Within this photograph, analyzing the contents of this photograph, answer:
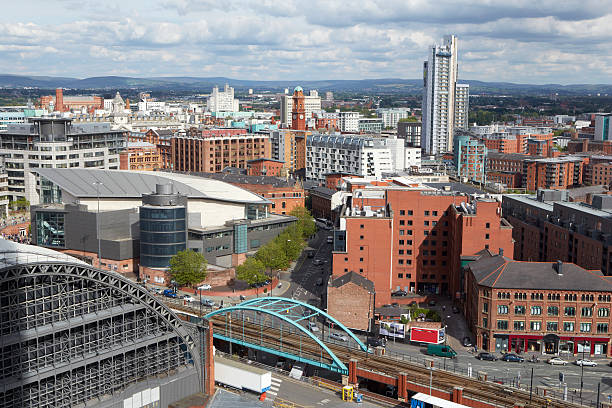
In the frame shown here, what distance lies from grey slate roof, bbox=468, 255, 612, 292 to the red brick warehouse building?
11740 mm

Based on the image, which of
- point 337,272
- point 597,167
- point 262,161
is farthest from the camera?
point 597,167

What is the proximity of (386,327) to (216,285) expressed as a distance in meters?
29.6

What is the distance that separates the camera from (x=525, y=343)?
254 ft

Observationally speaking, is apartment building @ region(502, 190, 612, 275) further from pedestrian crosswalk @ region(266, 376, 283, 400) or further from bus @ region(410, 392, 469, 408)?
pedestrian crosswalk @ region(266, 376, 283, 400)

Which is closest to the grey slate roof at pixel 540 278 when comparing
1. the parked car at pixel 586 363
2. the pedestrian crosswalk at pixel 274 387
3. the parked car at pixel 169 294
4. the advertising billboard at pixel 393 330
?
the parked car at pixel 586 363

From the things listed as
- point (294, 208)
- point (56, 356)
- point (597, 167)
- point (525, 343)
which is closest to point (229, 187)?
point (294, 208)

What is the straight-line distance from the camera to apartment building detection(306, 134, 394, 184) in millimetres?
173000

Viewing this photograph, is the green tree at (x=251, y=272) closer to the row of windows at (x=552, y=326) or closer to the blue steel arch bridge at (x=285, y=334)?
the blue steel arch bridge at (x=285, y=334)

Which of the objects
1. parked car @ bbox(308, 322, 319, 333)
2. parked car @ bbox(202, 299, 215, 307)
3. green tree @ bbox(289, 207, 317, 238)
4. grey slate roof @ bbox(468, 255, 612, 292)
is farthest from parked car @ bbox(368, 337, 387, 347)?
green tree @ bbox(289, 207, 317, 238)

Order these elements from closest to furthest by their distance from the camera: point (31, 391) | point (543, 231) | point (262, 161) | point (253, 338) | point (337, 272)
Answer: point (31, 391) → point (253, 338) → point (337, 272) → point (543, 231) → point (262, 161)

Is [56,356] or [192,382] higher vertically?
[56,356]

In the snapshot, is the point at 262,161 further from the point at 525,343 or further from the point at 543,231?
the point at 525,343

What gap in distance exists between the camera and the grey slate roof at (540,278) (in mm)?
76556

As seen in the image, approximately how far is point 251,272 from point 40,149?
74.3 metres
